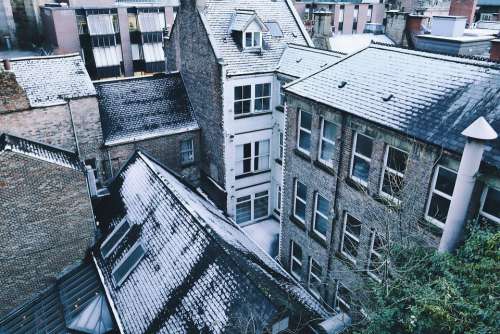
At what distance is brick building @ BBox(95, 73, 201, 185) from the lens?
24375 millimetres

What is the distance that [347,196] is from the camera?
15.5 meters

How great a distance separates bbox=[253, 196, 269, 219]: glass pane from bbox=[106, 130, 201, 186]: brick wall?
4.74 meters

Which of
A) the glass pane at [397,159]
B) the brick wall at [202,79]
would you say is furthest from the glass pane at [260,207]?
the glass pane at [397,159]

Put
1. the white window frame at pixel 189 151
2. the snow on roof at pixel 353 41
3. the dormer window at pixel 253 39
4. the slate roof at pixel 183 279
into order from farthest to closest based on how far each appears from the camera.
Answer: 1. the snow on roof at pixel 353 41
2. the white window frame at pixel 189 151
3. the dormer window at pixel 253 39
4. the slate roof at pixel 183 279

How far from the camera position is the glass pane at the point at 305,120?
17189 mm

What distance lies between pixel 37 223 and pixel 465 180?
1573 cm

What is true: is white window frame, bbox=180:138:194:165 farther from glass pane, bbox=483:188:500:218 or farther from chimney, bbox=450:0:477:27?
chimney, bbox=450:0:477:27

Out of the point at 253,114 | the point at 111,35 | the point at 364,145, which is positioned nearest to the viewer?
the point at 364,145

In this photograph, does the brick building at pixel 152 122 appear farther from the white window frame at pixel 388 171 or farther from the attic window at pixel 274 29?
the white window frame at pixel 388 171

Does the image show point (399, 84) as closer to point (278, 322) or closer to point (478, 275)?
point (478, 275)

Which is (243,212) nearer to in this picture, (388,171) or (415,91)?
(388,171)

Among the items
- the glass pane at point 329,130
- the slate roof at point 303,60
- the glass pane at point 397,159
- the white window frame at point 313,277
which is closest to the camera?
the glass pane at point 397,159

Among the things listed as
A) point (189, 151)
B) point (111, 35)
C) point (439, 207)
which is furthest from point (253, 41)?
point (111, 35)

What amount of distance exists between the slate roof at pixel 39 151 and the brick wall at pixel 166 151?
6.69 meters
